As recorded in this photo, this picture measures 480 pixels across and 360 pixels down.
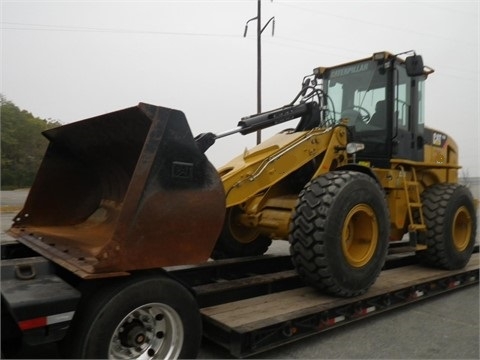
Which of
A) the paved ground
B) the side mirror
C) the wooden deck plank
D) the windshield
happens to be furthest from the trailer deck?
the side mirror

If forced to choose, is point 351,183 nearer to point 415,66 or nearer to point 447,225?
point 415,66

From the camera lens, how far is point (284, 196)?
5086mm

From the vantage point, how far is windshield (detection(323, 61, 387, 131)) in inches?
216

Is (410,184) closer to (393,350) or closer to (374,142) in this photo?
(374,142)

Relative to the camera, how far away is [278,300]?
152 inches

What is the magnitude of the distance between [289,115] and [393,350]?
9.58 ft

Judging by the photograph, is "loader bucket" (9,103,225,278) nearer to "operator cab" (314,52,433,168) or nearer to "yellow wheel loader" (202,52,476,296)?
"yellow wheel loader" (202,52,476,296)

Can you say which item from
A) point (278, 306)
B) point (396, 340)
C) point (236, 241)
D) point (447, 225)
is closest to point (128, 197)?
point (278, 306)

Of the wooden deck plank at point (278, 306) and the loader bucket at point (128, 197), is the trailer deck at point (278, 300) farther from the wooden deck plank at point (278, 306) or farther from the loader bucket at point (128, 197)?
the loader bucket at point (128, 197)

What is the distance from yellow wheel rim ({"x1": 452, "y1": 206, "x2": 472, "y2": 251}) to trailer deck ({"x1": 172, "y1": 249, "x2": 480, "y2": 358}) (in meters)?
0.52

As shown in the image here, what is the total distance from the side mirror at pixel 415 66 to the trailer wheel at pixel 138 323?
3814 mm

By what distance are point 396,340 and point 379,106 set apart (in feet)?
10.0

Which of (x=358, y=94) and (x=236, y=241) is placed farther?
(x=358, y=94)

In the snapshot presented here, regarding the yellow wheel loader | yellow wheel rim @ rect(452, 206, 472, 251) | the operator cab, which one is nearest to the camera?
the yellow wheel loader
